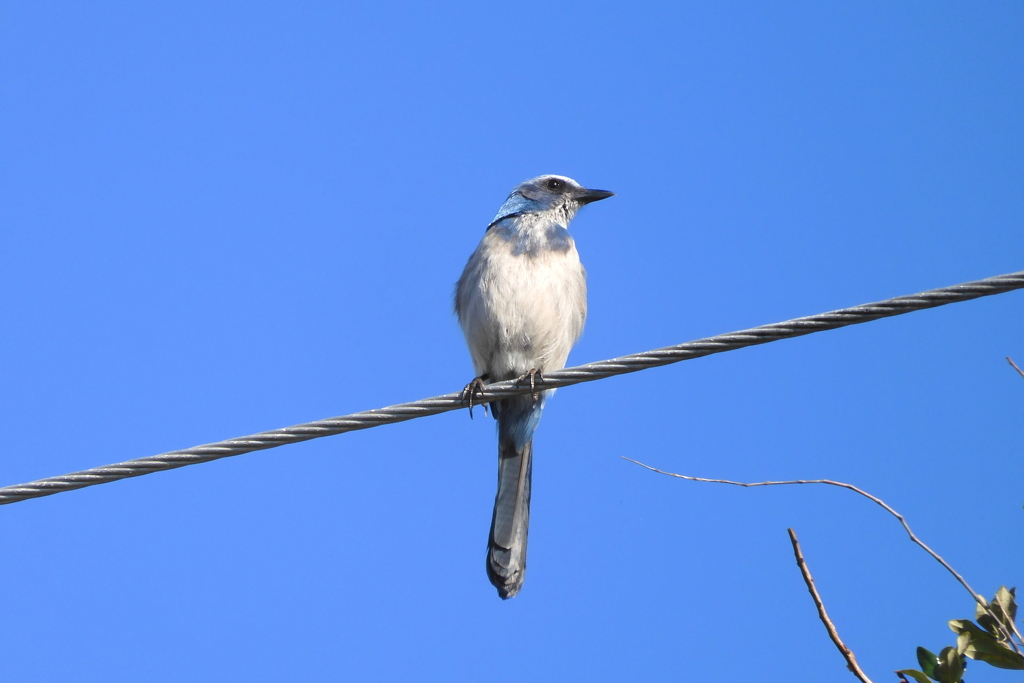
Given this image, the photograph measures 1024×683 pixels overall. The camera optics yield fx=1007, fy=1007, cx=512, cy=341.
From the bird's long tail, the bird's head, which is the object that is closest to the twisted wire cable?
the bird's long tail

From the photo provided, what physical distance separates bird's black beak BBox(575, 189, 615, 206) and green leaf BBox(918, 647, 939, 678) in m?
4.77

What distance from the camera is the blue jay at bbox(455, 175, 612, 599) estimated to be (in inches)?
256

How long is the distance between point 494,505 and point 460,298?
146 centimetres

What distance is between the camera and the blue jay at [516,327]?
650 cm

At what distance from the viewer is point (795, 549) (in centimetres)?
333

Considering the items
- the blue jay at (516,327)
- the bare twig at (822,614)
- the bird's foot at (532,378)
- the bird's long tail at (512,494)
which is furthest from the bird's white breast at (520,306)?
the bare twig at (822,614)

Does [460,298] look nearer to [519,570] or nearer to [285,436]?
[519,570]

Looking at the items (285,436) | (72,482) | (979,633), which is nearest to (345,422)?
(285,436)

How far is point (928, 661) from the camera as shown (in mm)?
3473

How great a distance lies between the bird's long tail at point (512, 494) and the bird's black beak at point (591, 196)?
172cm

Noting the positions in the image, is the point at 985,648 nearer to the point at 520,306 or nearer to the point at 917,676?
the point at 917,676

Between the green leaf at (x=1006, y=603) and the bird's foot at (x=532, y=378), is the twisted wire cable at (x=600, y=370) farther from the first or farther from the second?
the green leaf at (x=1006, y=603)

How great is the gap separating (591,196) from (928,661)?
190 inches

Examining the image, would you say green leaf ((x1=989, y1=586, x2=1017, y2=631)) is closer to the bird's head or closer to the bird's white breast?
the bird's white breast
